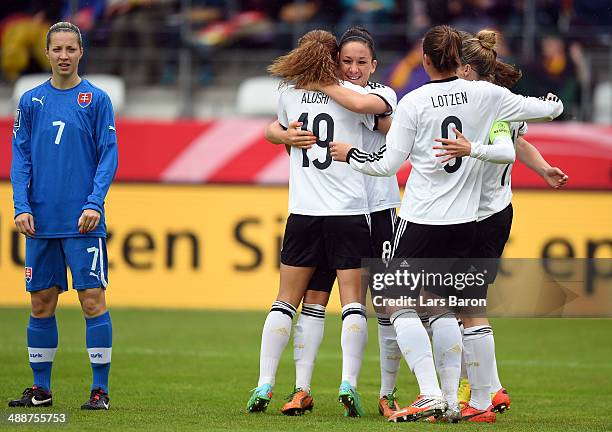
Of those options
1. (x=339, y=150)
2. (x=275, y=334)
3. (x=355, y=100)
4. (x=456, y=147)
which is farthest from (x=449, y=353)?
(x=355, y=100)

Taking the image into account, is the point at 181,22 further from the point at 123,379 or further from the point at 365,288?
the point at 365,288

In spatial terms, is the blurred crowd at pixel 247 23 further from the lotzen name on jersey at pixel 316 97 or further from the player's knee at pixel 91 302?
the player's knee at pixel 91 302

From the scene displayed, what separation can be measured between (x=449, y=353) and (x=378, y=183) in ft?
3.66

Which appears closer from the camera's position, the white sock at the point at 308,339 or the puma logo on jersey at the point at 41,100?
the puma logo on jersey at the point at 41,100

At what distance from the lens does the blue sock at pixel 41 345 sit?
7008mm

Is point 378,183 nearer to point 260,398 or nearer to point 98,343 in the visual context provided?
point 260,398

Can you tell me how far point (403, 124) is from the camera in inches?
253

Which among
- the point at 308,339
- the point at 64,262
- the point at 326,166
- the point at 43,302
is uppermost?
the point at 326,166

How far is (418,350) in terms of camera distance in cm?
649

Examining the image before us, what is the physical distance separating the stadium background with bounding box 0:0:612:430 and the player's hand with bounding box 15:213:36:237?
2.67m

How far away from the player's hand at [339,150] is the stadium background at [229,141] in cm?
312

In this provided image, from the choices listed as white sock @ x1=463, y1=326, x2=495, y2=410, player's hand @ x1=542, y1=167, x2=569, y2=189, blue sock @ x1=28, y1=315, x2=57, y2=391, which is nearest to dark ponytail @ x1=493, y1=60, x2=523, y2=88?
player's hand @ x1=542, y1=167, x2=569, y2=189

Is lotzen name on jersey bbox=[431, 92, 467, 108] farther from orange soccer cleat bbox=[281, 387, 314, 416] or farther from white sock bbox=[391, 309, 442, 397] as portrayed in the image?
orange soccer cleat bbox=[281, 387, 314, 416]

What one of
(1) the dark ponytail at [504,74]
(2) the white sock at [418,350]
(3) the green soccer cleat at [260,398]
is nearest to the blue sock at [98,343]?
(3) the green soccer cleat at [260,398]
